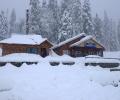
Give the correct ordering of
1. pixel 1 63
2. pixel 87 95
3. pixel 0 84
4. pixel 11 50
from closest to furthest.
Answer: pixel 87 95 < pixel 0 84 < pixel 1 63 < pixel 11 50

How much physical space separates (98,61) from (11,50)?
1723cm

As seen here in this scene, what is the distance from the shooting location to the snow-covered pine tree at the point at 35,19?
58.7 meters

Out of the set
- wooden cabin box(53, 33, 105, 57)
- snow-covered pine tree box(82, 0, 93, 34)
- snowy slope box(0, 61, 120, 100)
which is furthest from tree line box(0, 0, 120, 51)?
snowy slope box(0, 61, 120, 100)

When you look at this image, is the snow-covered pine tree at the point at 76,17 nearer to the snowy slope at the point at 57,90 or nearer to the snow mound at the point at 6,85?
the snowy slope at the point at 57,90

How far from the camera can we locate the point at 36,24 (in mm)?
59000

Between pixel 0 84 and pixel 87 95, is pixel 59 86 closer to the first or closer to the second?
pixel 87 95

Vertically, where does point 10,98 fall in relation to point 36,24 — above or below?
below

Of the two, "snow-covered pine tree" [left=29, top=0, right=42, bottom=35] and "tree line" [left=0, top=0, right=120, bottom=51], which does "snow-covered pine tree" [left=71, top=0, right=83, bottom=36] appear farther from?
"snow-covered pine tree" [left=29, top=0, right=42, bottom=35]

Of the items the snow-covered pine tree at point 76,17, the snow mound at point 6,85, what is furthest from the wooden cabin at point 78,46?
the snow mound at point 6,85

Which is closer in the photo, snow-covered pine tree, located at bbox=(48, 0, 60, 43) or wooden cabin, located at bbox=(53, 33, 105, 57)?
wooden cabin, located at bbox=(53, 33, 105, 57)

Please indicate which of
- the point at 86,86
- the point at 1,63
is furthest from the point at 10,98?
the point at 1,63

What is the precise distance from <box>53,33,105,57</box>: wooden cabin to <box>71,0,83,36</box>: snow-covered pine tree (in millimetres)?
A: 9624

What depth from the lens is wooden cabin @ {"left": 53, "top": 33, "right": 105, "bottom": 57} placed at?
50.2 metres

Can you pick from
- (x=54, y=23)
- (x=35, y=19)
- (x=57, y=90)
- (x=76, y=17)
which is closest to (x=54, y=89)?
(x=57, y=90)
